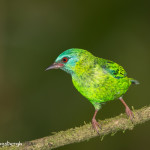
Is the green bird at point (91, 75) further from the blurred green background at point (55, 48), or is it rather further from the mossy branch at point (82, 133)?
the blurred green background at point (55, 48)

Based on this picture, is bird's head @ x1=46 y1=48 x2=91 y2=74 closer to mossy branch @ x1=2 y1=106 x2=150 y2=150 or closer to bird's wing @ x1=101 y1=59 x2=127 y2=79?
bird's wing @ x1=101 y1=59 x2=127 y2=79

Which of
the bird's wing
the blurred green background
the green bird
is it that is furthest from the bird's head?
the blurred green background

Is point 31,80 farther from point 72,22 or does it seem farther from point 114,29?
point 114,29

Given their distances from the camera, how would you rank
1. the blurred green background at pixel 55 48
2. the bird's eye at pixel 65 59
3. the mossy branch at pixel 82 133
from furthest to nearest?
the blurred green background at pixel 55 48, the bird's eye at pixel 65 59, the mossy branch at pixel 82 133

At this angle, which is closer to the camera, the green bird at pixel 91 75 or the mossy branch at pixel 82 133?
the mossy branch at pixel 82 133

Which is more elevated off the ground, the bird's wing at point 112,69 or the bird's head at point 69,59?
the bird's head at point 69,59

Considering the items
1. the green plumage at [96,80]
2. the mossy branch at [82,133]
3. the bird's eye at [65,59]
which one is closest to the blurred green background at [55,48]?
the green plumage at [96,80]

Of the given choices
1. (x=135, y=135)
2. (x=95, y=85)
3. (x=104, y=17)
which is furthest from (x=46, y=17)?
(x=95, y=85)

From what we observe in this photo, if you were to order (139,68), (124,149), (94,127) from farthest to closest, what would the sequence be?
(139,68) < (124,149) < (94,127)
